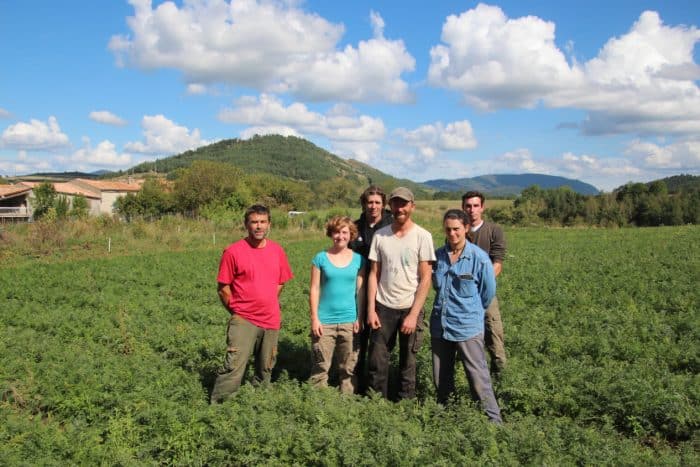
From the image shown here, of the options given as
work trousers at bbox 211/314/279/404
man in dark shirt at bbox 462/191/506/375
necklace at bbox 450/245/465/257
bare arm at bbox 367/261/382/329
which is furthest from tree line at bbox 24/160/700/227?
necklace at bbox 450/245/465/257

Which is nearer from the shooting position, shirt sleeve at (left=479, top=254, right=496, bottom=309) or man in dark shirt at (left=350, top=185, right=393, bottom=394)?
shirt sleeve at (left=479, top=254, right=496, bottom=309)

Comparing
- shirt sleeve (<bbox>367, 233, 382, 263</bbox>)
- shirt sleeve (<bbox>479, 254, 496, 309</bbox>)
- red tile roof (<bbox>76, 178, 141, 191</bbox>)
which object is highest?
red tile roof (<bbox>76, 178, 141, 191</bbox>)

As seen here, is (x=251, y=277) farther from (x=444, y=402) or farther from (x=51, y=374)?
(x=51, y=374)

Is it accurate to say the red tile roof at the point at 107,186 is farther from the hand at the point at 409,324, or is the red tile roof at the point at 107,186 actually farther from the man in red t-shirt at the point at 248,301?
the hand at the point at 409,324

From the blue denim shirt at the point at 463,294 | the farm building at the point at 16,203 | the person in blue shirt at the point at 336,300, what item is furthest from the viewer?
the farm building at the point at 16,203

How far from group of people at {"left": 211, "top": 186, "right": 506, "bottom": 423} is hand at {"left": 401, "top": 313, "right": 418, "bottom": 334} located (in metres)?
0.01

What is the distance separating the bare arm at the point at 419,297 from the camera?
4.87 meters

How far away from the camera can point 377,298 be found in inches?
201

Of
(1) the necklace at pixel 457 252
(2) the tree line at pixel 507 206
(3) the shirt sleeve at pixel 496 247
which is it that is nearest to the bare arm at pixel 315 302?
(1) the necklace at pixel 457 252

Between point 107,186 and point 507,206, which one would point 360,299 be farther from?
point 107,186

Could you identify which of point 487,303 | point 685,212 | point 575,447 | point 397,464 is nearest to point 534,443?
point 575,447

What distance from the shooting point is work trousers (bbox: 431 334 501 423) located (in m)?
4.61

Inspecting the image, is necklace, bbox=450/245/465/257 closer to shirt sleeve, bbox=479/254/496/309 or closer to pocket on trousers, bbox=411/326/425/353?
shirt sleeve, bbox=479/254/496/309

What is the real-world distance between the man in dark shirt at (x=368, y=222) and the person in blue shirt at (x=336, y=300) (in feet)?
0.54
